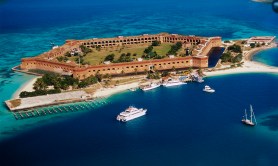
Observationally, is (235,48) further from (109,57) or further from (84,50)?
(84,50)

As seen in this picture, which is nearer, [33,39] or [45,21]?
[33,39]

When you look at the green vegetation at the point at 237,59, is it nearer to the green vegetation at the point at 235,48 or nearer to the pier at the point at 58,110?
the green vegetation at the point at 235,48

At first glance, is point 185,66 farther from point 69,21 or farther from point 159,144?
point 69,21

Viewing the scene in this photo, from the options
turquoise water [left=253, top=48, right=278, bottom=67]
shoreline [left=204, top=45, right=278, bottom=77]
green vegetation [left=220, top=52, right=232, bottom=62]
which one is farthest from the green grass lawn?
turquoise water [left=253, top=48, right=278, bottom=67]

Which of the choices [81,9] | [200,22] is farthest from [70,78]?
[81,9]

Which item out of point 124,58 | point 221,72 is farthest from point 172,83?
point 124,58

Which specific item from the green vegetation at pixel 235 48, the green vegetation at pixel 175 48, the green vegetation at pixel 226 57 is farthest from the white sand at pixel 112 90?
the green vegetation at pixel 235 48

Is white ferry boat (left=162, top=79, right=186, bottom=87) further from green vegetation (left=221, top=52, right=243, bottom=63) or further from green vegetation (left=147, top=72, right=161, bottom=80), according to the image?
green vegetation (left=221, top=52, right=243, bottom=63)
